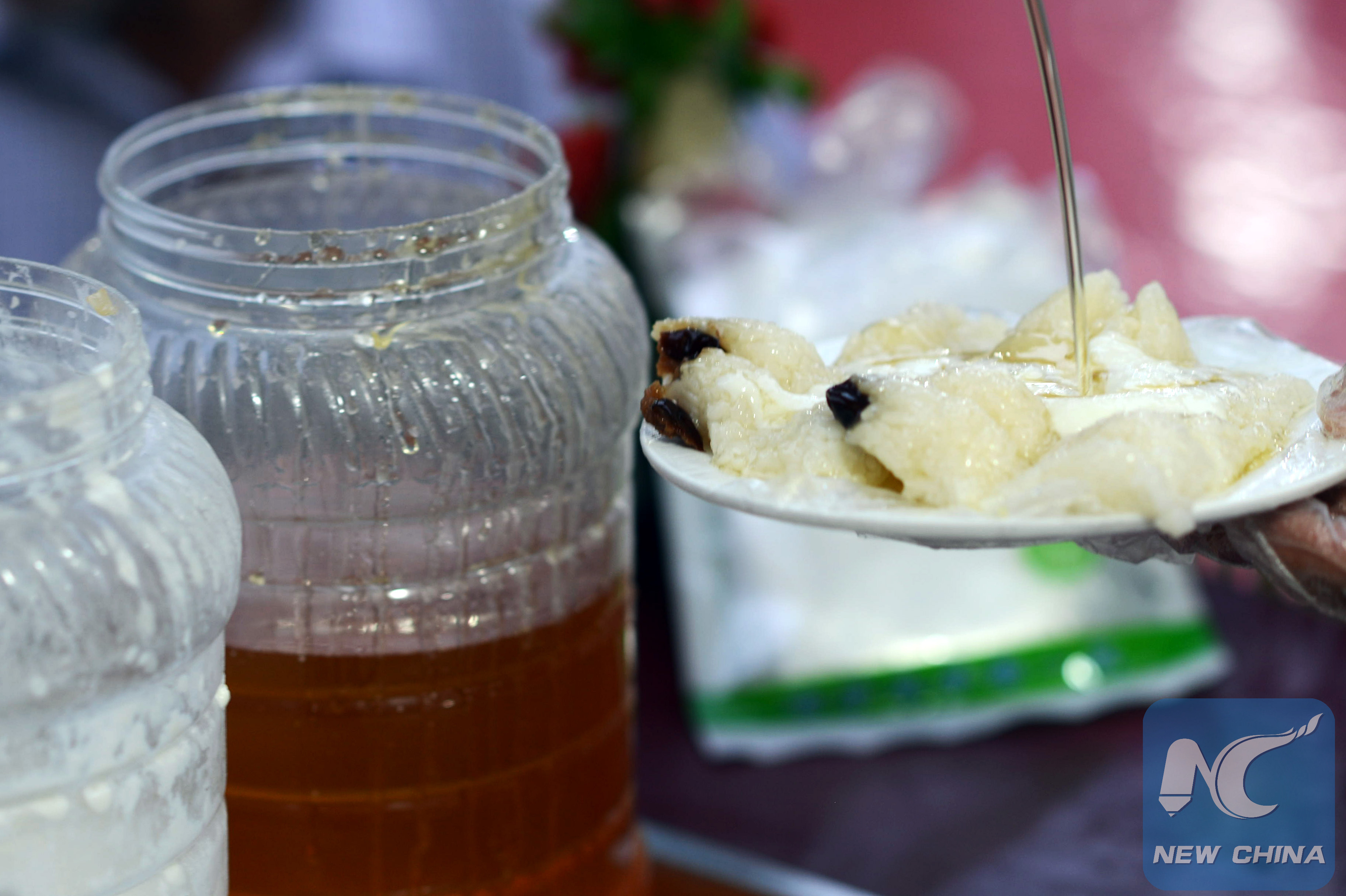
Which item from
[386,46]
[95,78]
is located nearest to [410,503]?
[386,46]

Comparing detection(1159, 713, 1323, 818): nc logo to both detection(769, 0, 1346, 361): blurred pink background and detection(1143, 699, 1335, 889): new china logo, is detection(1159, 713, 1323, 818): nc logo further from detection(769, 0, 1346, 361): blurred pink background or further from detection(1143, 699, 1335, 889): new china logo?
detection(769, 0, 1346, 361): blurred pink background

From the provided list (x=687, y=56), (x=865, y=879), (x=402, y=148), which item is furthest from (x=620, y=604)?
(x=687, y=56)

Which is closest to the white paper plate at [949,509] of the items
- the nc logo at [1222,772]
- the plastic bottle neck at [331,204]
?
the plastic bottle neck at [331,204]

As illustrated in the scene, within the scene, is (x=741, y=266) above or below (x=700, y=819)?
above

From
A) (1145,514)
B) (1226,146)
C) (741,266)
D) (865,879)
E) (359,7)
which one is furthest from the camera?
(1226,146)

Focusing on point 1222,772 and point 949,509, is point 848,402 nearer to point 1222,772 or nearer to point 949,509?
point 949,509

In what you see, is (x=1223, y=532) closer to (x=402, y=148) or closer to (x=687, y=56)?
(x=402, y=148)

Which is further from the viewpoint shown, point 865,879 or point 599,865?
point 865,879
